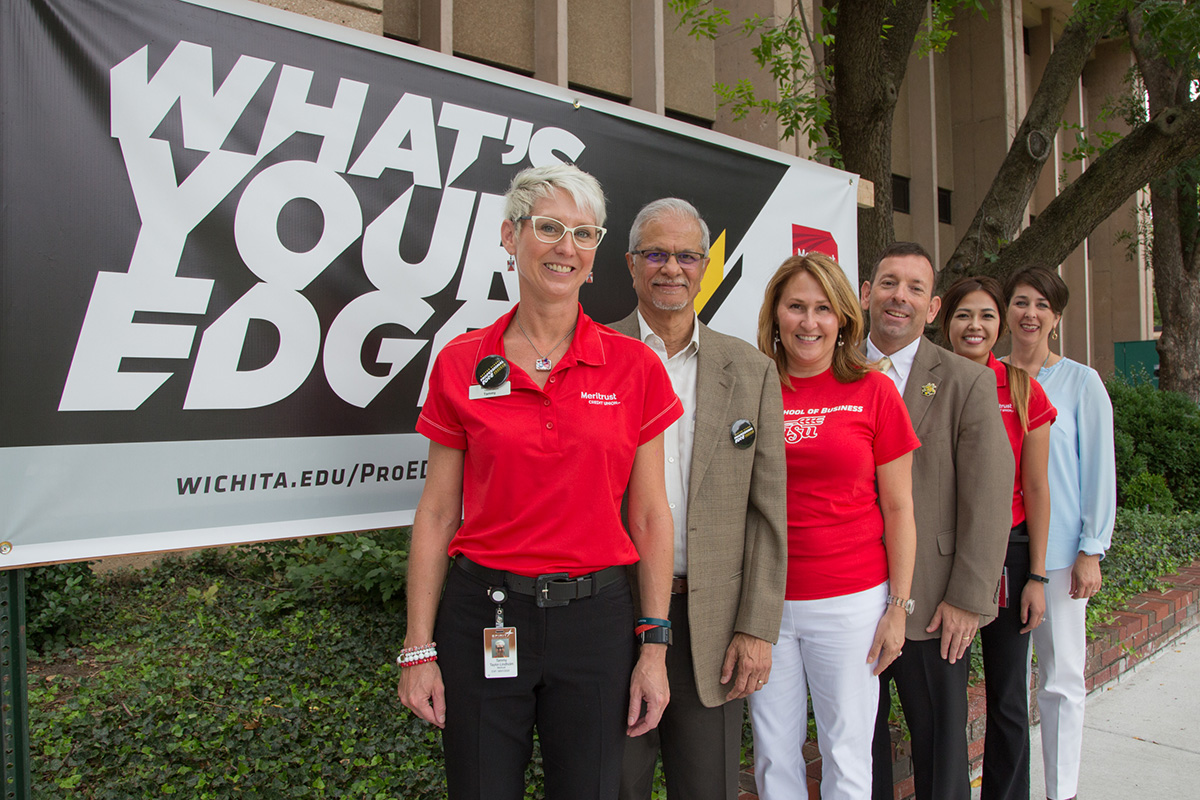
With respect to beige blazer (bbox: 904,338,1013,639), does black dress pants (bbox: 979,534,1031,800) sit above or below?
below

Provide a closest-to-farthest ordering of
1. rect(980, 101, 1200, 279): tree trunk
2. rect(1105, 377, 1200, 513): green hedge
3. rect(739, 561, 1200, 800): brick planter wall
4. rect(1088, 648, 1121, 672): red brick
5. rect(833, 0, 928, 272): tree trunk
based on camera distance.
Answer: rect(739, 561, 1200, 800): brick planter wall, rect(1088, 648, 1121, 672): red brick, rect(833, 0, 928, 272): tree trunk, rect(980, 101, 1200, 279): tree trunk, rect(1105, 377, 1200, 513): green hedge

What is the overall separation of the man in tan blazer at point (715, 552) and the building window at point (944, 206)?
17.7 metres

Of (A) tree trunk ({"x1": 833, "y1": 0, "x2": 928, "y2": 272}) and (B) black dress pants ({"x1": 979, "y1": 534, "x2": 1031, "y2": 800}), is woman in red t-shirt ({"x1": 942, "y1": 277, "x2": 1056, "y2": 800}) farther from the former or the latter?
(A) tree trunk ({"x1": 833, "y1": 0, "x2": 928, "y2": 272})

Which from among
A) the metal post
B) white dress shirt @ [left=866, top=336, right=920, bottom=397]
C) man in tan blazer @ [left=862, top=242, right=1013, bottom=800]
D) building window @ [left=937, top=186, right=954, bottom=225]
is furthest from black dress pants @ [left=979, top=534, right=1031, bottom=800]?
building window @ [left=937, top=186, right=954, bottom=225]

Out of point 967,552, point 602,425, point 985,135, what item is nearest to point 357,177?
point 602,425

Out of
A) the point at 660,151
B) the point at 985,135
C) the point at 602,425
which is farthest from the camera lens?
the point at 985,135

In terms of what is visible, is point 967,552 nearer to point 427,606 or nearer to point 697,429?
point 697,429

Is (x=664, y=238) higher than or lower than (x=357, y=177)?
lower

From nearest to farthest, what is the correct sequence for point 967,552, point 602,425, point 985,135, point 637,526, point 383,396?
point 602,425
point 637,526
point 967,552
point 383,396
point 985,135

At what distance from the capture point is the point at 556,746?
2.01 m

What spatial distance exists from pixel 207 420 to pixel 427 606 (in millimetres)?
985

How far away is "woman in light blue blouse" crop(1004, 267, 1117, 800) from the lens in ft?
10.3

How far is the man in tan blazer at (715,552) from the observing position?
2.31 meters

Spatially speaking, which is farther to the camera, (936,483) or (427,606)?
(936,483)
